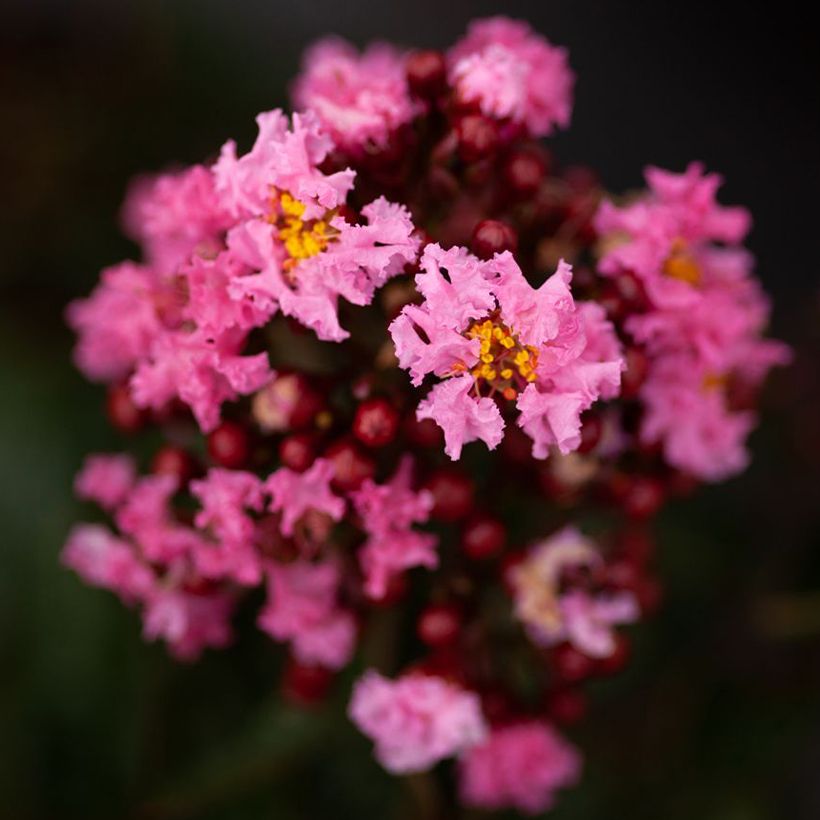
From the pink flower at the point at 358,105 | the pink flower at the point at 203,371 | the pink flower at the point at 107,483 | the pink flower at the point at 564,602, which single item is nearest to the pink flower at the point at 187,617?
the pink flower at the point at 107,483

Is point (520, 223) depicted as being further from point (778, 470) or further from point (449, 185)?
point (778, 470)

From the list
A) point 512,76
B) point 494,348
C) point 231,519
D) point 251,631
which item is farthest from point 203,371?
point 251,631

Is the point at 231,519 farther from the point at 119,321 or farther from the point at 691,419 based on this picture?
the point at 691,419

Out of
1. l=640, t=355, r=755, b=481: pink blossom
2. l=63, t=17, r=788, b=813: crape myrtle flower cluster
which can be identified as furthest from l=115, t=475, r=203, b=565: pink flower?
l=640, t=355, r=755, b=481: pink blossom

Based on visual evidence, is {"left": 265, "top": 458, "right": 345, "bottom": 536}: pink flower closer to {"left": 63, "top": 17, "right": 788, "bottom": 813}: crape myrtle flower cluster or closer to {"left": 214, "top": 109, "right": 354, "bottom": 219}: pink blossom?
{"left": 63, "top": 17, "right": 788, "bottom": 813}: crape myrtle flower cluster

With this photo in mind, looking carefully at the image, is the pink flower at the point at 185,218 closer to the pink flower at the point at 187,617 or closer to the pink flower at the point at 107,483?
the pink flower at the point at 107,483

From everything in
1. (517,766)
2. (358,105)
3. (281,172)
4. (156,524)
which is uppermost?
(358,105)
